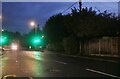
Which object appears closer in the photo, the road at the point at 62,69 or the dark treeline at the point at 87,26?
the road at the point at 62,69

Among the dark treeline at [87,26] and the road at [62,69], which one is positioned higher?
the dark treeline at [87,26]

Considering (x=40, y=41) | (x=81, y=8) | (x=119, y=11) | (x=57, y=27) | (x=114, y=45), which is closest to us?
(x=114, y=45)

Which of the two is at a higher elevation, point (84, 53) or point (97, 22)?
point (97, 22)

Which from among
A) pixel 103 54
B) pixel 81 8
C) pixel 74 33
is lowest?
pixel 103 54

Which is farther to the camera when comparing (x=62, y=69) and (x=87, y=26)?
(x=87, y=26)

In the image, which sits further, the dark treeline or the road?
the dark treeline

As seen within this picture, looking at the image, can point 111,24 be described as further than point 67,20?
No

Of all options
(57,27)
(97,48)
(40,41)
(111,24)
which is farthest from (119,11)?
(40,41)

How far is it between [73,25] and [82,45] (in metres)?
3.41

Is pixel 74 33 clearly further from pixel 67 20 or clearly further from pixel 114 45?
pixel 114 45

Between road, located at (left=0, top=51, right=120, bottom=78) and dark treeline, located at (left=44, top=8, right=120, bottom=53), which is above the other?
dark treeline, located at (left=44, top=8, right=120, bottom=53)

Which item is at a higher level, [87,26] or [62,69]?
[87,26]

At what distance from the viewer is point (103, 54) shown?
43.6 meters

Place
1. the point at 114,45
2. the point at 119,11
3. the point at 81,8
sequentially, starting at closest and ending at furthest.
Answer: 1. the point at 114,45
2. the point at 119,11
3. the point at 81,8
